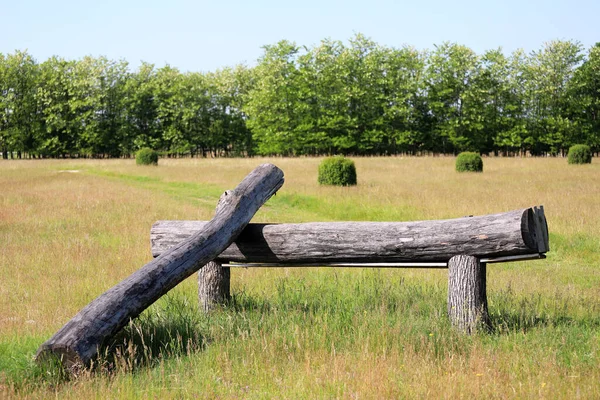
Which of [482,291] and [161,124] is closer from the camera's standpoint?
[482,291]

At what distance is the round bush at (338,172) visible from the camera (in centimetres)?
2448

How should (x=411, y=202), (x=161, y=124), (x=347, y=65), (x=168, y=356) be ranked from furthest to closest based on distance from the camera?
1. (x=161, y=124)
2. (x=347, y=65)
3. (x=411, y=202)
4. (x=168, y=356)

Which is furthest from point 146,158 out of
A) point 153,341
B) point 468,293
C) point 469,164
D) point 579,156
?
point 468,293

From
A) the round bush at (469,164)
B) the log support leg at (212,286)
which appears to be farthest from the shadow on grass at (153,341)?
the round bush at (469,164)

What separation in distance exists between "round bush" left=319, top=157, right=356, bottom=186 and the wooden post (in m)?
18.5

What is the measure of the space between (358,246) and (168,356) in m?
2.01

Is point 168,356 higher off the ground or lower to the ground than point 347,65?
lower

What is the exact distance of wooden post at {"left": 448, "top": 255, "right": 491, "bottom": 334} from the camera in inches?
231

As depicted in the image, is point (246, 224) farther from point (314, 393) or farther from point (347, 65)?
point (347, 65)

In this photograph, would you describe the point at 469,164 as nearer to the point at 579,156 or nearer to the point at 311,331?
the point at 579,156

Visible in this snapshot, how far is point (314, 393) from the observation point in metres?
4.54

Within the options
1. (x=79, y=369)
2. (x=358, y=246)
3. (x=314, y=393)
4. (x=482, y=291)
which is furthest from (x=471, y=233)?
(x=79, y=369)

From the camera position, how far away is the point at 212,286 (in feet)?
22.5

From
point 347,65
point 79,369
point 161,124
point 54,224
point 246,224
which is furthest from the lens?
point 161,124
